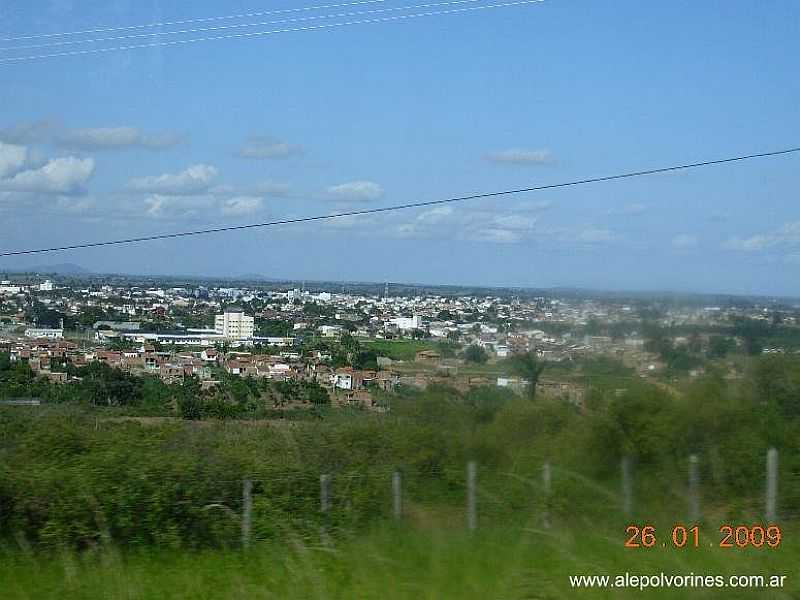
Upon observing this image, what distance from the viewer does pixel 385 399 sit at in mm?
11797

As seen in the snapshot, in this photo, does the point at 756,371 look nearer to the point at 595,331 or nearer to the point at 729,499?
the point at 595,331

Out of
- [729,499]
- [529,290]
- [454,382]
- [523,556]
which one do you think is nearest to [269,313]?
[529,290]

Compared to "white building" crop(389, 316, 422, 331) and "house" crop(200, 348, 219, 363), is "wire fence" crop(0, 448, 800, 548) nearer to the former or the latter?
"house" crop(200, 348, 219, 363)

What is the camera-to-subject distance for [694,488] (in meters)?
8.86

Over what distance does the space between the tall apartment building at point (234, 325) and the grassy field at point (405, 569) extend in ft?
30.1

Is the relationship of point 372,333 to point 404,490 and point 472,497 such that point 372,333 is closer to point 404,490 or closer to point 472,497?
point 404,490

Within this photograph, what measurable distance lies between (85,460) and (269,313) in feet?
27.9

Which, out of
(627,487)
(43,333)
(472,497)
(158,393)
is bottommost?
(472,497)

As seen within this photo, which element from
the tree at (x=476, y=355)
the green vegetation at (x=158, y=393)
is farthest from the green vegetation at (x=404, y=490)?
the tree at (x=476, y=355)

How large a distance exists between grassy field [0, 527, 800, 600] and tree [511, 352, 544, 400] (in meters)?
4.15

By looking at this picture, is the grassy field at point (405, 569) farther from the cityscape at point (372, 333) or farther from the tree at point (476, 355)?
the tree at point (476, 355)

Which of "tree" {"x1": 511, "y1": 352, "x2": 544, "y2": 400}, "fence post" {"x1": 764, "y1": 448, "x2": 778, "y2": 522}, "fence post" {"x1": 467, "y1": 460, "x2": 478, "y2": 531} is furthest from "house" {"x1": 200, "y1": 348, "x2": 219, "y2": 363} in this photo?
"fence post" {"x1": 764, "y1": 448, "x2": 778, "y2": 522}

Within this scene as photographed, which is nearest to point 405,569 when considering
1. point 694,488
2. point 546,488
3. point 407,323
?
point 546,488

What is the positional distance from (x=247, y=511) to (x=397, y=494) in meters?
1.57
